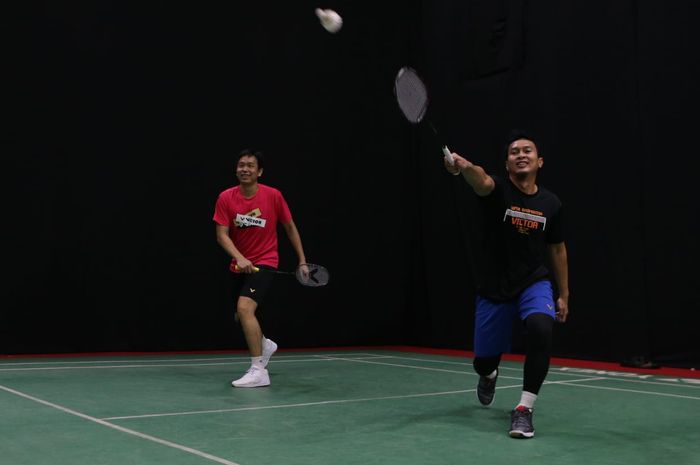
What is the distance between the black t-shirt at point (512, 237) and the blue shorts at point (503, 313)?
48 mm

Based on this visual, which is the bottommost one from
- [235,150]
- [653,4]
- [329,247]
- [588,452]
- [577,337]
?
[588,452]

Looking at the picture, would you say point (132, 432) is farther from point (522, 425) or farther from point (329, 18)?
point (329, 18)

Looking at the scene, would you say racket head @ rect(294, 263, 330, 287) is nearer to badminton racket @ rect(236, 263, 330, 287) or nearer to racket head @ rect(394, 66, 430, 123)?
badminton racket @ rect(236, 263, 330, 287)

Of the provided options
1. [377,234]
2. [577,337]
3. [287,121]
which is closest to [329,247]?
[377,234]

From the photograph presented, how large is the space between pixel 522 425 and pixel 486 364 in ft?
2.39

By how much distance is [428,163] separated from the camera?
9.99 metres

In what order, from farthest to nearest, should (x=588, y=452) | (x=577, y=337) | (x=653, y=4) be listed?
(x=577, y=337) < (x=653, y=4) < (x=588, y=452)

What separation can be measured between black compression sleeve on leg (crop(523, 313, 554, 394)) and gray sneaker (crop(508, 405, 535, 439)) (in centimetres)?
12

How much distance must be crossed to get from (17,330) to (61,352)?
0.49 m

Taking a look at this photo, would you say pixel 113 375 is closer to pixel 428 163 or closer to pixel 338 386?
pixel 338 386

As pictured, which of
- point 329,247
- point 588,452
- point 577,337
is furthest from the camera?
point 329,247

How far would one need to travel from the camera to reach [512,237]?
13.2 ft

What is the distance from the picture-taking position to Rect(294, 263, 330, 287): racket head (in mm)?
5777

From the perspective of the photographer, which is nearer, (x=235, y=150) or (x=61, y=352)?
(x=61, y=352)
